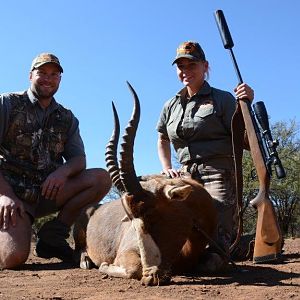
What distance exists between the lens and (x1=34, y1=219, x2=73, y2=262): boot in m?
7.34

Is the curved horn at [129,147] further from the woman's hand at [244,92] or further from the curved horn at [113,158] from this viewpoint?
the woman's hand at [244,92]

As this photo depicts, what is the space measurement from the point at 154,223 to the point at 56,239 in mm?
2754

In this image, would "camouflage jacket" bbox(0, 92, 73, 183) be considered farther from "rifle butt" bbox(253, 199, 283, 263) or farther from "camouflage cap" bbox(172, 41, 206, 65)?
"rifle butt" bbox(253, 199, 283, 263)

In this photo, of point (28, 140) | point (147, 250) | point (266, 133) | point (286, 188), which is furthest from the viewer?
point (286, 188)

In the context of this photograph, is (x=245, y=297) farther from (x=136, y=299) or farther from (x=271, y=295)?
(x=136, y=299)

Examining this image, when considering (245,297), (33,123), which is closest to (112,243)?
(33,123)

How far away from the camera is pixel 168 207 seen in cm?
521

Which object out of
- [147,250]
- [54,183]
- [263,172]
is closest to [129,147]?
[147,250]

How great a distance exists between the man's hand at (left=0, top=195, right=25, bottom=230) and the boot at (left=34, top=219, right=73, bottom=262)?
63 centimetres

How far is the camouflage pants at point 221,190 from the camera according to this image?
6.32 meters

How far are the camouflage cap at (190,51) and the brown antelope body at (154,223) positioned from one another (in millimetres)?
1622

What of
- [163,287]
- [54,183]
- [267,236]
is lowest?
[163,287]

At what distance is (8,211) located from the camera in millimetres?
6750

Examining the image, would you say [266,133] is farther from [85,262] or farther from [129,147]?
[85,262]
